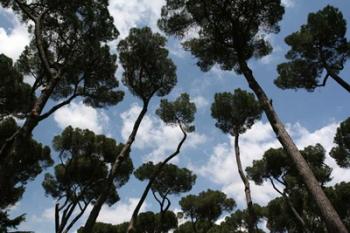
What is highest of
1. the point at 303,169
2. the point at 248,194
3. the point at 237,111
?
the point at 237,111

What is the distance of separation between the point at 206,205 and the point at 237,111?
37.5ft

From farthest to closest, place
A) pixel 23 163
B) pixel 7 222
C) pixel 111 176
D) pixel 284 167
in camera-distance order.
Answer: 1. pixel 284 167
2. pixel 23 163
3. pixel 111 176
4. pixel 7 222

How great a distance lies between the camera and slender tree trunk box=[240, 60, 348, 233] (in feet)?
21.4

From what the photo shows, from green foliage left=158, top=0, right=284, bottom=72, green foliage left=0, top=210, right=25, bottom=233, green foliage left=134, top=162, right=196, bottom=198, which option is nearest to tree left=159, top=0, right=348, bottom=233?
green foliage left=158, top=0, right=284, bottom=72

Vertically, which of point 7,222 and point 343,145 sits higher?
point 343,145

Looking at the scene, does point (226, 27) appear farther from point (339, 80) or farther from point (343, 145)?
point (343, 145)

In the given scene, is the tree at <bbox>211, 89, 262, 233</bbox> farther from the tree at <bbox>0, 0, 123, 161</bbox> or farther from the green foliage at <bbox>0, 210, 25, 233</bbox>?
the green foliage at <bbox>0, 210, 25, 233</bbox>

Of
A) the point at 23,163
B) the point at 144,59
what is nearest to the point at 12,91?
the point at 23,163

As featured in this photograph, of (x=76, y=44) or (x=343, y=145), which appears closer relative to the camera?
(x=76, y=44)

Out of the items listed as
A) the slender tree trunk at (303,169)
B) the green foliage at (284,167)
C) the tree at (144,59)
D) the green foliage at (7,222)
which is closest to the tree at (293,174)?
the green foliage at (284,167)

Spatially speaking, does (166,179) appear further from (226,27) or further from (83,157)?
(226,27)

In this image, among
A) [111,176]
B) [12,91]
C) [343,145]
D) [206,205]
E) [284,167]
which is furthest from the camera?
[206,205]

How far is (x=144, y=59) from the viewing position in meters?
16.0

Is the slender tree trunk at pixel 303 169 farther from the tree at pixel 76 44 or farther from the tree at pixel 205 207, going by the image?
the tree at pixel 205 207
